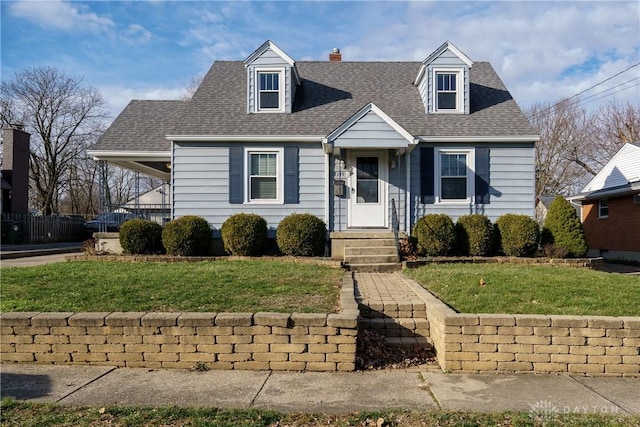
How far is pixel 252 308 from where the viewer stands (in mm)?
5348

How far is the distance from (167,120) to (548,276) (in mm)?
11470

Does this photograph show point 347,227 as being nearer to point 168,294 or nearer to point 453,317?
point 168,294

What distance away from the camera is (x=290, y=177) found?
37.6ft

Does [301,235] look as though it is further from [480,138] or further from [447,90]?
[447,90]

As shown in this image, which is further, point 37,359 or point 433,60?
point 433,60

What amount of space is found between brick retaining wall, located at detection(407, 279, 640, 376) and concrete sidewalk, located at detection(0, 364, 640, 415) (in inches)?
5.6

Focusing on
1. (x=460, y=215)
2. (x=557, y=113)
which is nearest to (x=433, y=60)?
(x=460, y=215)

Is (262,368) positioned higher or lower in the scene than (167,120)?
lower

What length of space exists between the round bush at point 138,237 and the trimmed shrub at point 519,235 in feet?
28.2

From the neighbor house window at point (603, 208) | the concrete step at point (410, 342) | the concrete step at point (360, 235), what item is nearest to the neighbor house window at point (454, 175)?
the concrete step at point (360, 235)

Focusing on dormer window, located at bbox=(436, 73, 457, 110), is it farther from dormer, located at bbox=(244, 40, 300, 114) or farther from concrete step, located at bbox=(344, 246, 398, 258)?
concrete step, located at bbox=(344, 246, 398, 258)

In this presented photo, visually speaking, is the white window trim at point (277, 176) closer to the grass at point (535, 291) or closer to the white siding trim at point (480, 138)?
the white siding trim at point (480, 138)

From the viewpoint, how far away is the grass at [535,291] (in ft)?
17.4

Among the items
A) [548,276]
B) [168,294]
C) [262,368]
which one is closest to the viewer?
[262,368]
